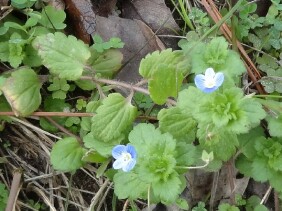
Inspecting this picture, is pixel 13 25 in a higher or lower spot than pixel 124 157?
higher

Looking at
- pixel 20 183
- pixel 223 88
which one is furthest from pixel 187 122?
pixel 20 183

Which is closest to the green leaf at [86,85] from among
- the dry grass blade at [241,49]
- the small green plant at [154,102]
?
the small green plant at [154,102]

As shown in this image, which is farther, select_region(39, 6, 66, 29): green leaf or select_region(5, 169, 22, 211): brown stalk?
select_region(39, 6, 66, 29): green leaf

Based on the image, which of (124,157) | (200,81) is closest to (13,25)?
(124,157)

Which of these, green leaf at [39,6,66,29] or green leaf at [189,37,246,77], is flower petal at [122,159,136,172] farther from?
green leaf at [39,6,66,29]

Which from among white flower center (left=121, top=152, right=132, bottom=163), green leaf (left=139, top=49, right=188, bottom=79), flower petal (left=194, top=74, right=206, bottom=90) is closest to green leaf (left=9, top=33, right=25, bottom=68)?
green leaf (left=139, top=49, right=188, bottom=79)

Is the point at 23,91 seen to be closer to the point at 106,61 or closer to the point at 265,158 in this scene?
the point at 106,61

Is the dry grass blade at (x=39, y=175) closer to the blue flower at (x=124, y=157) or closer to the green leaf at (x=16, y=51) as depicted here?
the green leaf at (x=16, y=51)
